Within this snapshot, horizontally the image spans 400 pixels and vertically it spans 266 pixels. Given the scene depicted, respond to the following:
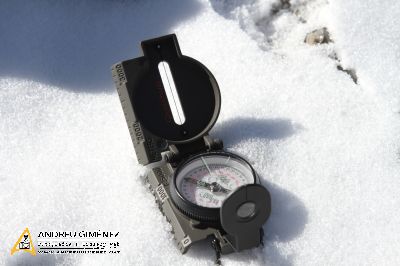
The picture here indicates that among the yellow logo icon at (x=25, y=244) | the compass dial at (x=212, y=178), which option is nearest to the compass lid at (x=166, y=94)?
the compass dial at (x=212, y=178)

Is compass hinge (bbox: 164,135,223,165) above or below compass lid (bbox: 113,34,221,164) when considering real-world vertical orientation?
below

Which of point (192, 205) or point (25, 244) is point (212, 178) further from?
point (25, 244)

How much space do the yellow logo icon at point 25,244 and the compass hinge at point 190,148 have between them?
Result: 63 centimetres

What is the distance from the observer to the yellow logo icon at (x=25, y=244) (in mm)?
2637

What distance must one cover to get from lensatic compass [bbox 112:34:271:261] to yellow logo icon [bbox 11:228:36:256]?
52cm

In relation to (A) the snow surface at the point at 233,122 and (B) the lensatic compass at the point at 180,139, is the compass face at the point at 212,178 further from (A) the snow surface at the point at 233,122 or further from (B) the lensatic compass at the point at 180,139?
(A) the snow surface at the point at 233,122

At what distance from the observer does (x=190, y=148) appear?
9.39 ft

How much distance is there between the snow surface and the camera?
2.62 m

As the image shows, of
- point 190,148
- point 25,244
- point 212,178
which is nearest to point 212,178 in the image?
point 212,178

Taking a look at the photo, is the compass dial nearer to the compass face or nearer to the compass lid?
the compass face

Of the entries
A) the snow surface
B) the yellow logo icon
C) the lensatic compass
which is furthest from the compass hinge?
the yellow logo icon

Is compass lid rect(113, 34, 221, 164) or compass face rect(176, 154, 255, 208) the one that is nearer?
compass face rect(176, 154, 255, 208)

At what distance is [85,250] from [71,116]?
77cm

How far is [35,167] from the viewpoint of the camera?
296 centimetres
